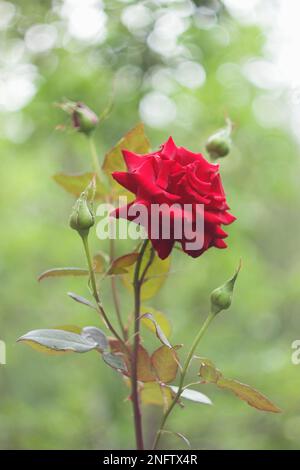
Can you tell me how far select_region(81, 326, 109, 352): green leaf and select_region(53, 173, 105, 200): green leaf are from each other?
0.16 m

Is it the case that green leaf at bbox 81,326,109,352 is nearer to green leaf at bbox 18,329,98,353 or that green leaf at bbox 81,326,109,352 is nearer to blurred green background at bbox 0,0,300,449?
green leaf at bbox 18,329,98,353

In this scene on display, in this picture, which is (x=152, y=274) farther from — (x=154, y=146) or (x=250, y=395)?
(x=154, y=146)

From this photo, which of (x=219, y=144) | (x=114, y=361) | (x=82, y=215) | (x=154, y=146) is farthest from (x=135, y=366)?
(x=154, y=146)

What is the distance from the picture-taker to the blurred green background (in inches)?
89.7

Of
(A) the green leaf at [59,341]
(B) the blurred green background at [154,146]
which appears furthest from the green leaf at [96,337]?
(B) the blurred green background at [154,146]

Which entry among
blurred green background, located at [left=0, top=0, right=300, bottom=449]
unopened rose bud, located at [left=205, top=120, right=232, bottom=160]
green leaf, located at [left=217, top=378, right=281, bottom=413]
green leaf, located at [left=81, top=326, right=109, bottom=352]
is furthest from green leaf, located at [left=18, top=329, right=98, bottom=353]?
blurred green background, located at [left=0, top=0, right=300, bottom=449]

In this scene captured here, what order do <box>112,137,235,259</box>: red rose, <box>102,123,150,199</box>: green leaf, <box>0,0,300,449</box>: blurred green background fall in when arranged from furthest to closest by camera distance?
1. <box>0,0,300,449</box>: blurred green background
2. <box>102,123,150,199</box>: green leaf
3. <box>112,137,235,259</box>: red rose

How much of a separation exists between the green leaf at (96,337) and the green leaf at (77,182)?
0.52ft

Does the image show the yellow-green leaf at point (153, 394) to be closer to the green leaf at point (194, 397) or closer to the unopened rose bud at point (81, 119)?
the green leaf at point (194, 397)

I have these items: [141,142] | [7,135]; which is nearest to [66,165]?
[7,135]

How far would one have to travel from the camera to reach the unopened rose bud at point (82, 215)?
0.52m

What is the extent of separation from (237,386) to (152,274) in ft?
0.47

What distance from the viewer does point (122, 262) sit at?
0.57 m

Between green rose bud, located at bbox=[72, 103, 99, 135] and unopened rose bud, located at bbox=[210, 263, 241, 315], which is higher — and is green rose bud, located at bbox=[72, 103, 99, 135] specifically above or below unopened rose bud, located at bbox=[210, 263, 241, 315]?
above
